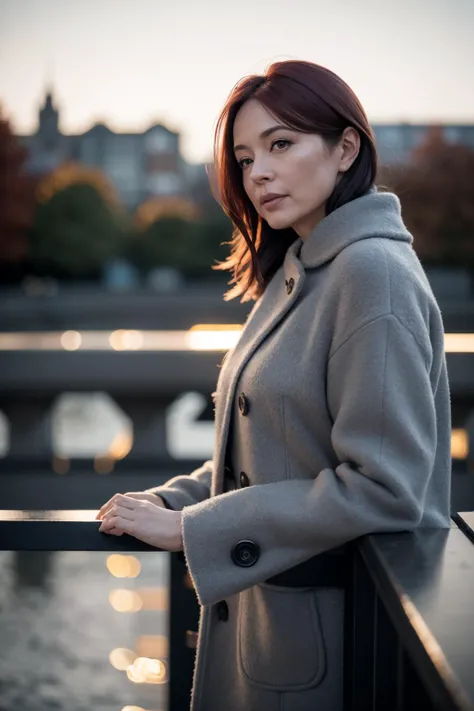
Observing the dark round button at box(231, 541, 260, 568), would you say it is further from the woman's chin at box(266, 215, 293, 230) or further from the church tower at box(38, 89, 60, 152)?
the church tower at box(38, 89, 60, 152)

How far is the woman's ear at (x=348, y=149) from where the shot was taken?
1.83m

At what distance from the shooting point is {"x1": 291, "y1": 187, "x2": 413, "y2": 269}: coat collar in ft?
5.64

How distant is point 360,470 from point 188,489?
0.59 metres

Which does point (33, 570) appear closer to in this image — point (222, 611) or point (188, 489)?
point (188, 489)

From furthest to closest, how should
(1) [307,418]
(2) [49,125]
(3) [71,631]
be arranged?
(2) [49,125]
(3) [71,631]
(1) [307,418]

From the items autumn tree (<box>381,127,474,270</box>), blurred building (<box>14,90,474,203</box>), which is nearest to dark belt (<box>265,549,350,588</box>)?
autumn tree (<box>381,127,474,270</box>)

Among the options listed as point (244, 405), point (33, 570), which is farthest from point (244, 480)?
point (33, 570)

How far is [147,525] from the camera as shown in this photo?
171cm

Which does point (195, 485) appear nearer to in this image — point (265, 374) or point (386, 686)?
point (265, 374)

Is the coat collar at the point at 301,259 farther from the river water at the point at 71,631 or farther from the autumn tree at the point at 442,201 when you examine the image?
the autumn tree at the point at 442,201

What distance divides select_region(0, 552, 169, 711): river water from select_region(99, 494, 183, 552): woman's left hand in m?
1.66

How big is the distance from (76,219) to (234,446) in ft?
187

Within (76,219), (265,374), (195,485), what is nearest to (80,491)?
(195,485)

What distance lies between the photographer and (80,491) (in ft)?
18.6
